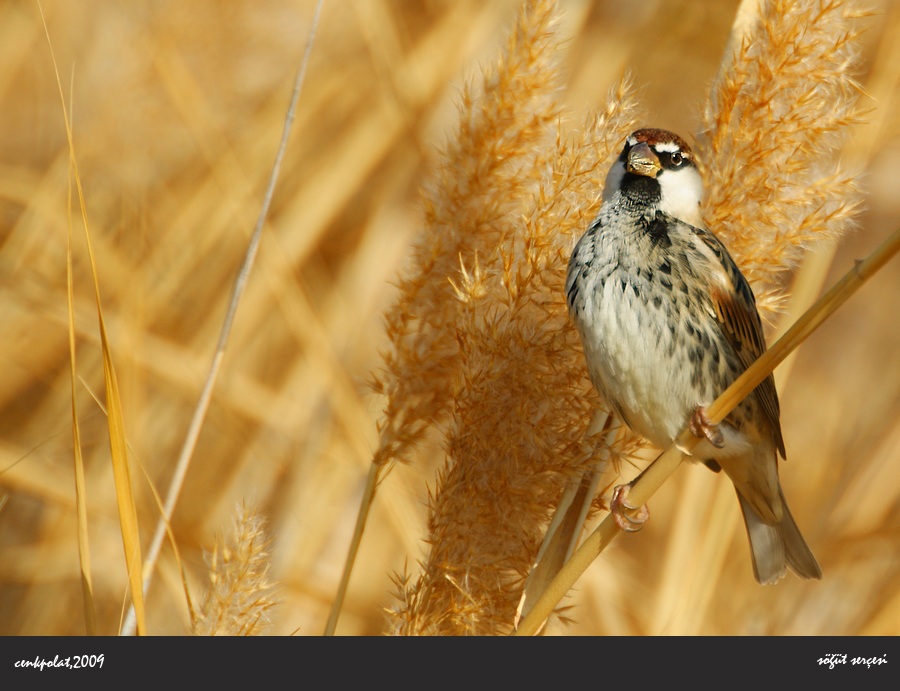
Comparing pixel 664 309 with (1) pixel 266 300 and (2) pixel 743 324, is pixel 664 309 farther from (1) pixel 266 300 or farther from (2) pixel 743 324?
(1) pixel 266 300

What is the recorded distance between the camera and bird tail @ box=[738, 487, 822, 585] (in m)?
1.90

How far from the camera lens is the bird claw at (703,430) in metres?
1.49

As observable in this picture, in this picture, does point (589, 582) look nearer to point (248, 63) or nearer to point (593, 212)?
point (593, 212)

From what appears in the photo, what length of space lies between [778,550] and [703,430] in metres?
0.58

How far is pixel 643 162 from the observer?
5.83ft

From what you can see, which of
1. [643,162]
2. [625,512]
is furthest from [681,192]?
[625,512]

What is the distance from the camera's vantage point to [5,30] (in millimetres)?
2084

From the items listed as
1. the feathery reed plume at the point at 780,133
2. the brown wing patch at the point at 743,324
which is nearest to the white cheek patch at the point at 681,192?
the brown wing patch at the point at 743,324

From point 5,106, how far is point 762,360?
1.88m

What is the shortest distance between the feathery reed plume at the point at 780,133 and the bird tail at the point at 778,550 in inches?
26.6

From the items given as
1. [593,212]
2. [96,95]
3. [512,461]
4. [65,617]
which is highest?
[96,95]

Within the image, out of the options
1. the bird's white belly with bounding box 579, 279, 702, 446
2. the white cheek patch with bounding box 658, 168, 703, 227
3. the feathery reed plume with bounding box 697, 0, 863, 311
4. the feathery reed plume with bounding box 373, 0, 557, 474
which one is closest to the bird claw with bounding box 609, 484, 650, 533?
the bird's white belly with bounding box 579, 279, 702, 446

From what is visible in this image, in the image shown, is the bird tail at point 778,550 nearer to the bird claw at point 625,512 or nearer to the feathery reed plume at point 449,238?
the bird claw at point 625,512

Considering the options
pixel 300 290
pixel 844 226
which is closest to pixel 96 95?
pixel 300 290
